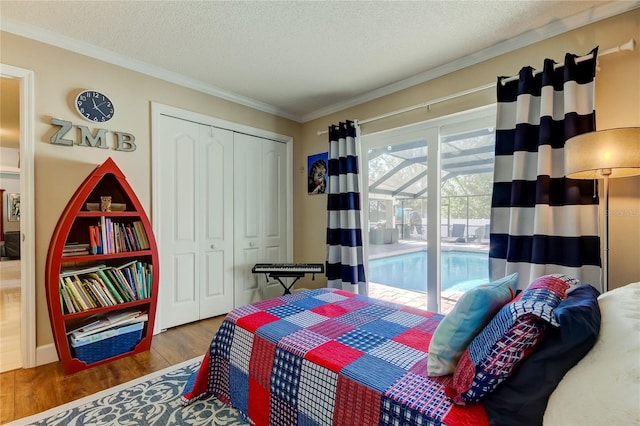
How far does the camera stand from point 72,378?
209cm

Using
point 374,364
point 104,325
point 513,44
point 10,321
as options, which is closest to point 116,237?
point 104,325

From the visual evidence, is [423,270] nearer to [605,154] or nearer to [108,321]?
[605,154]

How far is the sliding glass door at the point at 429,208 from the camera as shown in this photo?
266cm

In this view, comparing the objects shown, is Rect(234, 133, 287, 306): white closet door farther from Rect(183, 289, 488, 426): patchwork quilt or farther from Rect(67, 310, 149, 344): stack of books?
Rect(183, 289, 488, 426): patchwork quilt

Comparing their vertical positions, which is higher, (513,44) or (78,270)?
(513,44)

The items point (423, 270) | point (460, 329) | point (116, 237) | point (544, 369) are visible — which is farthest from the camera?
point (423, 270)

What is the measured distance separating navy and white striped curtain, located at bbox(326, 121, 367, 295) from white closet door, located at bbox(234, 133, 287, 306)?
2.66 ft

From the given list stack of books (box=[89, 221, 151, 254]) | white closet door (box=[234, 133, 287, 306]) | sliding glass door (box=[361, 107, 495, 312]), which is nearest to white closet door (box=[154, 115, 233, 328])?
white closet door (box=[234, 133, 287, 306])

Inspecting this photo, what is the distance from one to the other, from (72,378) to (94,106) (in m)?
2.14

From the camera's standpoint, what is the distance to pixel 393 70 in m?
2.86

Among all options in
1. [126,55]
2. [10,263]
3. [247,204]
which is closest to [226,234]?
[247,204]

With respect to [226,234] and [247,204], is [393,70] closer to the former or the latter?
[247,204]

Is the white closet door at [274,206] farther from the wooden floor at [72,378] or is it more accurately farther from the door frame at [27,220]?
the door frame at [27,220]

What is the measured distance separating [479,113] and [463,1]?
3.16ft
